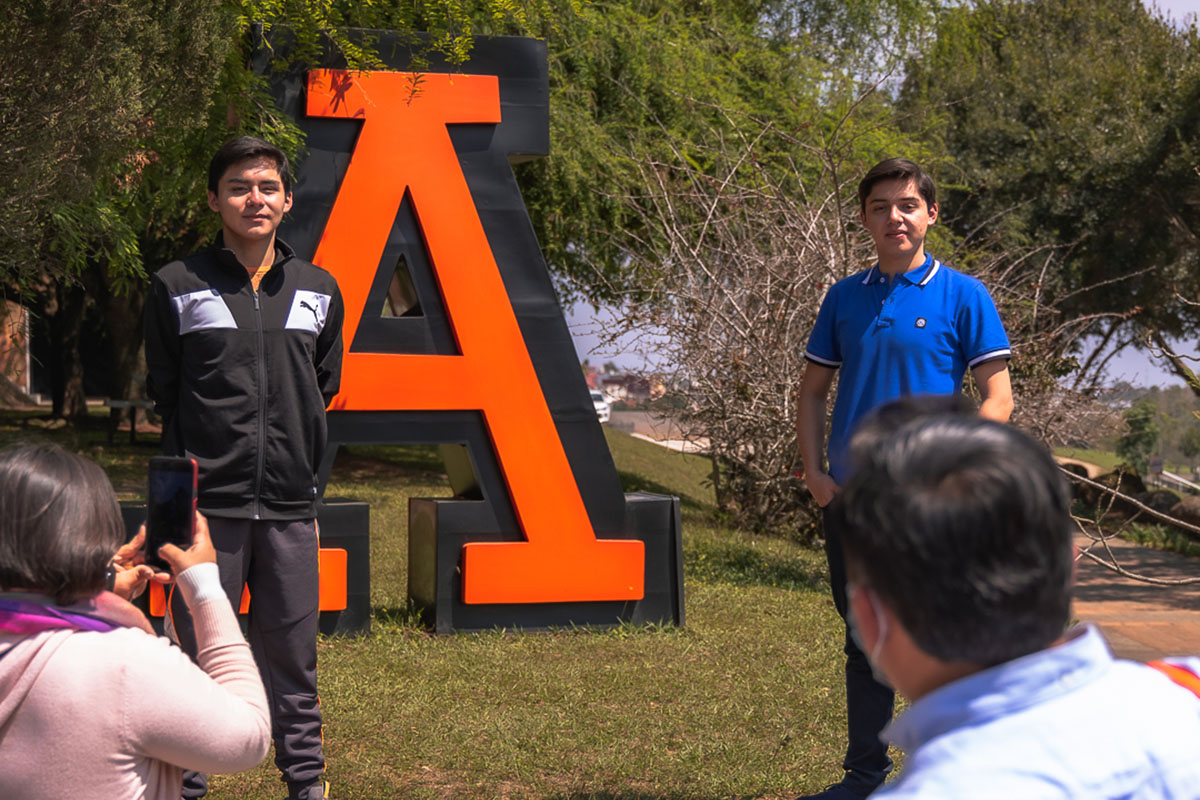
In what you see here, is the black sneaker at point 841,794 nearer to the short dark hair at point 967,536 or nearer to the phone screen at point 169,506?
the phone screen at point 169,506

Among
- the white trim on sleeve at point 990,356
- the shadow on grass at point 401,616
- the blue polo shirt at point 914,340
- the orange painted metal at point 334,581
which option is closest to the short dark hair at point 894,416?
the blue polo shirt at point 914,340

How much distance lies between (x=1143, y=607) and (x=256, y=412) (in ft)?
23.6

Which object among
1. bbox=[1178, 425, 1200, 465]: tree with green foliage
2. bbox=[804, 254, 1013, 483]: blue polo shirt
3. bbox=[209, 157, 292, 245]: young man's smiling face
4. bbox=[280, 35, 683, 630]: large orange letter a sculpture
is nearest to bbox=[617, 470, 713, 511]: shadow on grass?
bbox=[280, 35, 683, 630]: large orange letter a sculpture

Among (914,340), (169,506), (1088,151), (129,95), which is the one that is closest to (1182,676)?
(169,506)

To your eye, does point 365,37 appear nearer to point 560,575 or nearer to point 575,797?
point 560,575

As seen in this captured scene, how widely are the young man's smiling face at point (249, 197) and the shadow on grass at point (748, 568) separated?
16.3ft

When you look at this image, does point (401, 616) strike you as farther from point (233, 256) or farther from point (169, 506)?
point (169, 506)

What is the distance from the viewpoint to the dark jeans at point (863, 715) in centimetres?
336

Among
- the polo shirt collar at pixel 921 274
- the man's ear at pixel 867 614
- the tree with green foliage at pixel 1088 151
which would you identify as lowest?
the man's ear at pixel 867 614

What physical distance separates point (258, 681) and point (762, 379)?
7.61 m

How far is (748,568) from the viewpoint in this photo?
821 centimetres

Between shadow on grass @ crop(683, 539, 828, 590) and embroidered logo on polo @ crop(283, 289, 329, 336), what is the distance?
188 inches

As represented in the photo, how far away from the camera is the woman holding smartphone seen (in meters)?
1.62

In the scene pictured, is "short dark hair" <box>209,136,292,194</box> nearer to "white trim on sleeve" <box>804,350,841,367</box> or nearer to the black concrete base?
"white trim on sleeve" <box>804,350,841,367</box>
